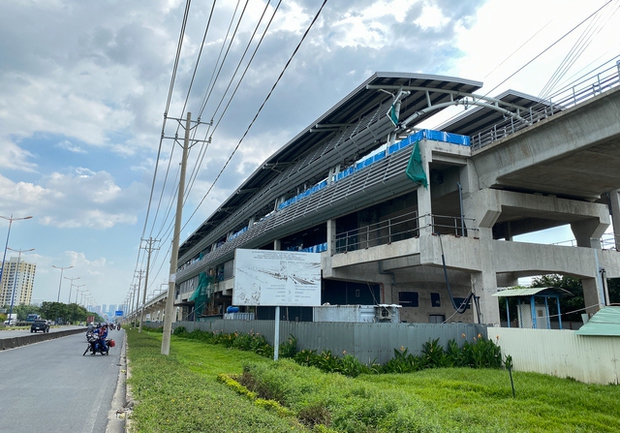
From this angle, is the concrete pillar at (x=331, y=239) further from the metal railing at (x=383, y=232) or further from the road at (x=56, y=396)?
the road at (x=56, y=396)

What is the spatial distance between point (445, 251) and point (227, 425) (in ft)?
56.9

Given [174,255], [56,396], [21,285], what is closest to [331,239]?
[174,255]

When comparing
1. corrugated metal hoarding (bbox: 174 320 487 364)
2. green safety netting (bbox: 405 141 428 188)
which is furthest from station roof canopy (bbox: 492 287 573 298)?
green safety netting (bbox: 405 141 428 188)

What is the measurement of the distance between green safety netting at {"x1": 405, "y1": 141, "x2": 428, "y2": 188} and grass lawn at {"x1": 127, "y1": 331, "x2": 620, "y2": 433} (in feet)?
37.1

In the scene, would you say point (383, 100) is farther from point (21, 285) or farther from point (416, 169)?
point (21, 285)

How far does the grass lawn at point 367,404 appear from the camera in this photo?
646 cm

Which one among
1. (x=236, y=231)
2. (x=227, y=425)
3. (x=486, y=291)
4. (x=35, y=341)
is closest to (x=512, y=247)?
(x=486, y=291)

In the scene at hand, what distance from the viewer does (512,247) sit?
23547 millimetres

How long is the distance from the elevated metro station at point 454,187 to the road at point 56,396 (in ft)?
49.9

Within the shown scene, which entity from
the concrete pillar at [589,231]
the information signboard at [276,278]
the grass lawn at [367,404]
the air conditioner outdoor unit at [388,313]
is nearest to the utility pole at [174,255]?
the information signboard at [276,278]

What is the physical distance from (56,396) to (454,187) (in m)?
22.0

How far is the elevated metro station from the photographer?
21109 millimetres

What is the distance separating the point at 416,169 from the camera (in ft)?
74.2

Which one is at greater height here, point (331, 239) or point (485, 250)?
point (331, 239)
